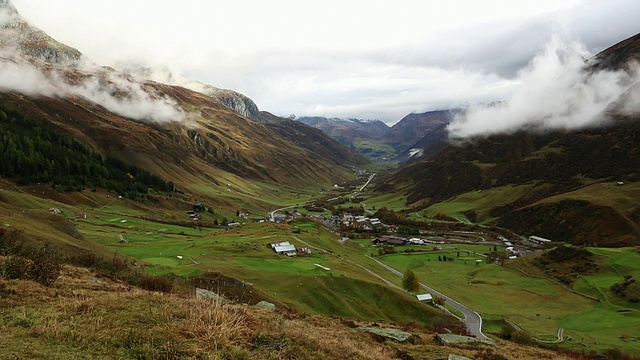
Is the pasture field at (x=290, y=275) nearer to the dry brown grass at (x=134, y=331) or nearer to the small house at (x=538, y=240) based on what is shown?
the dry brown grass at (x=134, y=331)

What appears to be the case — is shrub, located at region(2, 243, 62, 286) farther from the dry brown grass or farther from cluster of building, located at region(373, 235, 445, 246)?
cluster of building, located at region(373, 235, 445, 246)

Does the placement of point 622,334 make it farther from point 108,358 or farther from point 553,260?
point 108,358

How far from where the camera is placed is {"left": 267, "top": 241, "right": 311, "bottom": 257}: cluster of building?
93.5 meters

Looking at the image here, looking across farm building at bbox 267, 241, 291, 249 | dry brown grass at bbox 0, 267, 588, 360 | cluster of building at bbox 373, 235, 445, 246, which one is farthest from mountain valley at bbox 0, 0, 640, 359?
cluster of building at bbox 373, 235, 445, 246

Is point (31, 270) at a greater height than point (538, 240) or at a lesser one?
greater

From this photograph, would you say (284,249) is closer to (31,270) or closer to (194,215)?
(31,270)

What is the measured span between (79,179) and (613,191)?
26233 centimetres

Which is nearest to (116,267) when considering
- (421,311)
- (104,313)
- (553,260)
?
(104,313)

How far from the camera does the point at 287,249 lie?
3770 inches

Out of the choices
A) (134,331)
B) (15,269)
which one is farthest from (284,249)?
(134,331)

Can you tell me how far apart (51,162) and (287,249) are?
4961 inches

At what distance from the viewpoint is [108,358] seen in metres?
10.6

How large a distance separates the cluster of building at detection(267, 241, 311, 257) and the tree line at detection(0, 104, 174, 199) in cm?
9438

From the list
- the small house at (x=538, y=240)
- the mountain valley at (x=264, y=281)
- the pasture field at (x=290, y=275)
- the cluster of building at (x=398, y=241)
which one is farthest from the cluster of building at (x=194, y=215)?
the small house at (x=538, y=240)
